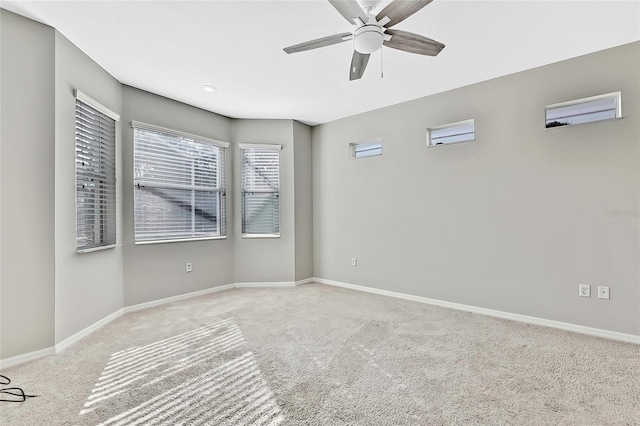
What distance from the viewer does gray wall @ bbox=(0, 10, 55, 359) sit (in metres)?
2.25

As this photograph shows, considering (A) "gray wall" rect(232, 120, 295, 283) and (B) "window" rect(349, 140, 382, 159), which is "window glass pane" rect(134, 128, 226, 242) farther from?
(B) "window" rect(349, 140, 382, 159)

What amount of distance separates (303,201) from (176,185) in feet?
6.29

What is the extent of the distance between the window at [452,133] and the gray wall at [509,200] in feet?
0.29

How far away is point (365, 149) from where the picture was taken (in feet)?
15.1

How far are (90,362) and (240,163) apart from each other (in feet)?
10.3

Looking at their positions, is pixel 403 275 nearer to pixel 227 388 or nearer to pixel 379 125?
pixel 379 125

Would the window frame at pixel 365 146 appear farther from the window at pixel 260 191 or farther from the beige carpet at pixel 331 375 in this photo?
the beige carpet at pixel 331 375

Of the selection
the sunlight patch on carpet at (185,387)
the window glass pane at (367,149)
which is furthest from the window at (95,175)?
the window glass pane at (367,149)

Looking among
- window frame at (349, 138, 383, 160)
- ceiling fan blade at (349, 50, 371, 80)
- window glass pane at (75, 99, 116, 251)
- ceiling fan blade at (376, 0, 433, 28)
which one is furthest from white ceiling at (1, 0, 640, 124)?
window frame at (349, 138, 383, 160)

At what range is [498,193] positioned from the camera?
3.31 m

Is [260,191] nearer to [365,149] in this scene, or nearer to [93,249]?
[365,149]

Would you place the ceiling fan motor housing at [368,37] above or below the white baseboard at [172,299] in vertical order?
above

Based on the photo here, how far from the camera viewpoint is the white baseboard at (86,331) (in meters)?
2.53

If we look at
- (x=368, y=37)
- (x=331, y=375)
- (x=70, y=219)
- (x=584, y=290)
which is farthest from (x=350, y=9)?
(x=584, y=290)
